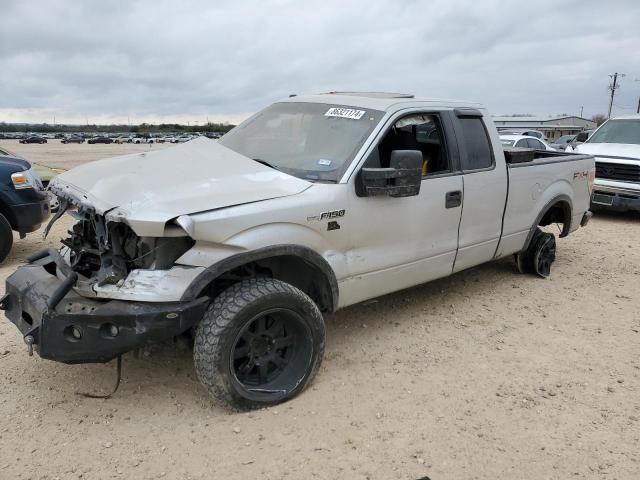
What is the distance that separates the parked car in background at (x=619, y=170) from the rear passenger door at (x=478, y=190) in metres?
5.94

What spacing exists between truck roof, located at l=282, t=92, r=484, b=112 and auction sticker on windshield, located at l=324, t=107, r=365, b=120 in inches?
3.4

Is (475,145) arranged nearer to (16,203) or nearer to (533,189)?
(533,189)

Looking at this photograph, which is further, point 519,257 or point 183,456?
point 519,257

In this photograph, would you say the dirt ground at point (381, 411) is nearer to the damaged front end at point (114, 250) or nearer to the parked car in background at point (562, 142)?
the damaged front end at point (114, 250)

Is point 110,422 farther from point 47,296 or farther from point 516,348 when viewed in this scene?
point 516,348

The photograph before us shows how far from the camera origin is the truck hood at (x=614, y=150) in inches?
396

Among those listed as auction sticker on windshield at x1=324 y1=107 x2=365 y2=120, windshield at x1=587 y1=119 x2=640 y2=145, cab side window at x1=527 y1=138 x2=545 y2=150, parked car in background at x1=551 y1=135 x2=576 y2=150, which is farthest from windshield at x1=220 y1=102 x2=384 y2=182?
parked car in background at x1=551 y1=135 x2=576 y2=150

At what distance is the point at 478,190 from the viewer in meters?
4.78

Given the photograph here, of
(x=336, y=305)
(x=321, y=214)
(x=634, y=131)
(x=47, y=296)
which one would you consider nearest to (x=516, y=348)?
(x=336, y=305)

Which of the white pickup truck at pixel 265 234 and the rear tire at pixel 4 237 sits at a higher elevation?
the white pickup truck at pixel 265 234

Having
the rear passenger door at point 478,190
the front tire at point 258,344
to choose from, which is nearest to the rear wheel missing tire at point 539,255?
the rear passenger door at point 478,190

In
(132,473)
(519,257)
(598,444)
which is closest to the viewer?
(132,473)

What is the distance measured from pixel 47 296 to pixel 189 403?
110 cm

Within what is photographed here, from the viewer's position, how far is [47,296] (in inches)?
124
